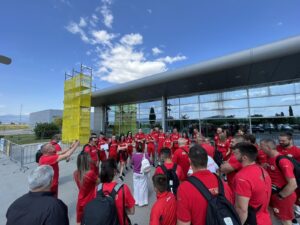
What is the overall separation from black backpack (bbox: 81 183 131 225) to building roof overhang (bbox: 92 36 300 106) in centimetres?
780

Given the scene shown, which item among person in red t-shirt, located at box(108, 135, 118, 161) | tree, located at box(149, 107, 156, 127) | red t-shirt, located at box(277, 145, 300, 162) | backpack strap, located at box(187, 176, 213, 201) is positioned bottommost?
person in red t-shirt, located at box(108, 135, 118, 161)

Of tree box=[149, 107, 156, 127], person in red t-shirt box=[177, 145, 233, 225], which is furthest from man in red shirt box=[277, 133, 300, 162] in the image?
tree box=[149, 107, 156, 127]

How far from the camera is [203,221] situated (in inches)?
59.0

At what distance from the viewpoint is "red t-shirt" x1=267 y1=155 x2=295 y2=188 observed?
2.62 metres

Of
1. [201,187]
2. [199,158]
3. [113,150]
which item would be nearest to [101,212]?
[201,187]

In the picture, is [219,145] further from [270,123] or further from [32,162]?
[32,162]

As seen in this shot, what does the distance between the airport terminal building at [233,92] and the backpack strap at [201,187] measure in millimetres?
7274

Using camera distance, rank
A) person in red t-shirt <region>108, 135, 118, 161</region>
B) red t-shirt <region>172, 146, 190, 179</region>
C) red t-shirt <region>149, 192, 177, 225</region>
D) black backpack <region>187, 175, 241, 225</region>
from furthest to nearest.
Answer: person in red t-shirt <region>108, 135, 118, 161</region>, red t-shirt <region>172, 146, 190, 179</region>, red t-shirt <region>149, 192, 177, 225</region>, black backpack <region>187, 175, 241, 225</region>

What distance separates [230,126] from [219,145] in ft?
21.4

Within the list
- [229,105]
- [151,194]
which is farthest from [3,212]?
[229,105]

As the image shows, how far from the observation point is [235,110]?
11641mm

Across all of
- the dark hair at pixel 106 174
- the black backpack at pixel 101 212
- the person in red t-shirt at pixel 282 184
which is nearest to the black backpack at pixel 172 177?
the dark hair at pixel 106 174

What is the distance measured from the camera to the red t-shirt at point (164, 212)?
1949 mm

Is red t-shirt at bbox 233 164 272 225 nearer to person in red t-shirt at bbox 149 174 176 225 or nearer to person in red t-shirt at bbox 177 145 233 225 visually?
person in red t-shirt at bbox 177 145 233 225
